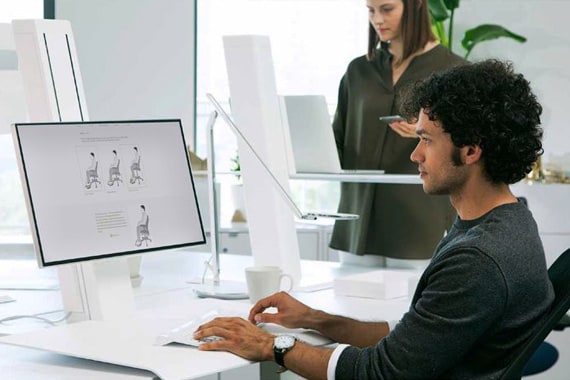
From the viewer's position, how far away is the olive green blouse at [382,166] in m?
2.95

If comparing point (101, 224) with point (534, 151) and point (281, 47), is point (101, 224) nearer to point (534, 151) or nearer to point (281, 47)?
point (534, 151)

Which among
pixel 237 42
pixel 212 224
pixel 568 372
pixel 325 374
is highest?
pixel 237 42

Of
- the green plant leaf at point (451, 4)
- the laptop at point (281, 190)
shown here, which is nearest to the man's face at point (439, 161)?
the laptop at point (281, 190)

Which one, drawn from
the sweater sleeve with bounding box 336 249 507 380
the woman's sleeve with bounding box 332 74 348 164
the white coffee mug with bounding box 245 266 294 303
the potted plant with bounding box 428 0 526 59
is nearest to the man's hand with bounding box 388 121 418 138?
the woman's sleeve with bounding box 332 74 348 164

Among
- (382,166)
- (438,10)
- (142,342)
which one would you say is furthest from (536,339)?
(438,10)

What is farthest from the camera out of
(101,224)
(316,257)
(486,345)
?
(316,257)

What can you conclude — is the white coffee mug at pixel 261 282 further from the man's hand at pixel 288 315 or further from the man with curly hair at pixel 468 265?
the man with curly hair at pixel 468 265

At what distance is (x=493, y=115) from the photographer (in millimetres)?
1545

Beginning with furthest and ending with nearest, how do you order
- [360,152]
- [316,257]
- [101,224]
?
[316,257] < [360,152] < [101,224]

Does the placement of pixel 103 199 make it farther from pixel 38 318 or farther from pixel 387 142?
pixel 387 142

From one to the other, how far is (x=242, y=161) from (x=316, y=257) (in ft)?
8.72

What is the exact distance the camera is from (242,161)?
2434mm

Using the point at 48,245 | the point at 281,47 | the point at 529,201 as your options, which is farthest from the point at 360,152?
the point at 281,47

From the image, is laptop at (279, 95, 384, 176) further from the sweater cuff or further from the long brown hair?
the sweater cuff
